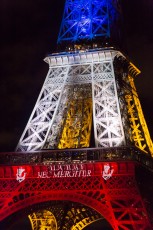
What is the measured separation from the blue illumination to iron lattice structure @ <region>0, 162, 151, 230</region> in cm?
1183

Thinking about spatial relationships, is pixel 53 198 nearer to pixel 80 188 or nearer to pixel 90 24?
pixel 80 188

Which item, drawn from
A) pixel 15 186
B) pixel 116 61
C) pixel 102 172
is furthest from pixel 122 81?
pixel 15 186

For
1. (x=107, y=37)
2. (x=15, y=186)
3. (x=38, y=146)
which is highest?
(x=107, y=37)

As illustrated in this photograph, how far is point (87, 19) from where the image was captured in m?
34.0

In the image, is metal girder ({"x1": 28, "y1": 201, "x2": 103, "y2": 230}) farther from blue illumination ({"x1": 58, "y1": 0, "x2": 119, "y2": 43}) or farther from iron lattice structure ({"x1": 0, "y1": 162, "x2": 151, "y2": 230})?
blue illumination ({"x1": 58, "y1": 0, "x2": 119, "y2": 43})

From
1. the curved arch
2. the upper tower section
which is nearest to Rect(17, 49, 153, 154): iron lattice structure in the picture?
the upper tower section

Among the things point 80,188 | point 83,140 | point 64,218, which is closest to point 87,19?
point 83,140

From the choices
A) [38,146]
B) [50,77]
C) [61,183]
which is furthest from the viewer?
[50,77]

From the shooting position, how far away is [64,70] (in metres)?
31.6

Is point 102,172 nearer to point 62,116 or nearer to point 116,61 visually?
point 62,116

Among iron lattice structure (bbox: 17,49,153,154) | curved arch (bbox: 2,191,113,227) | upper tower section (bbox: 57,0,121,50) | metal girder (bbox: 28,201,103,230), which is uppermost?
upper tower section (bbox: 57,0,121,50)

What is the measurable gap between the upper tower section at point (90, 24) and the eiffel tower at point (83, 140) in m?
0.08

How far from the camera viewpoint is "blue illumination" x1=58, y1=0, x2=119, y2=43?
3297 cm

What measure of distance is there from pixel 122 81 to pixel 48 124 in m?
6.63
